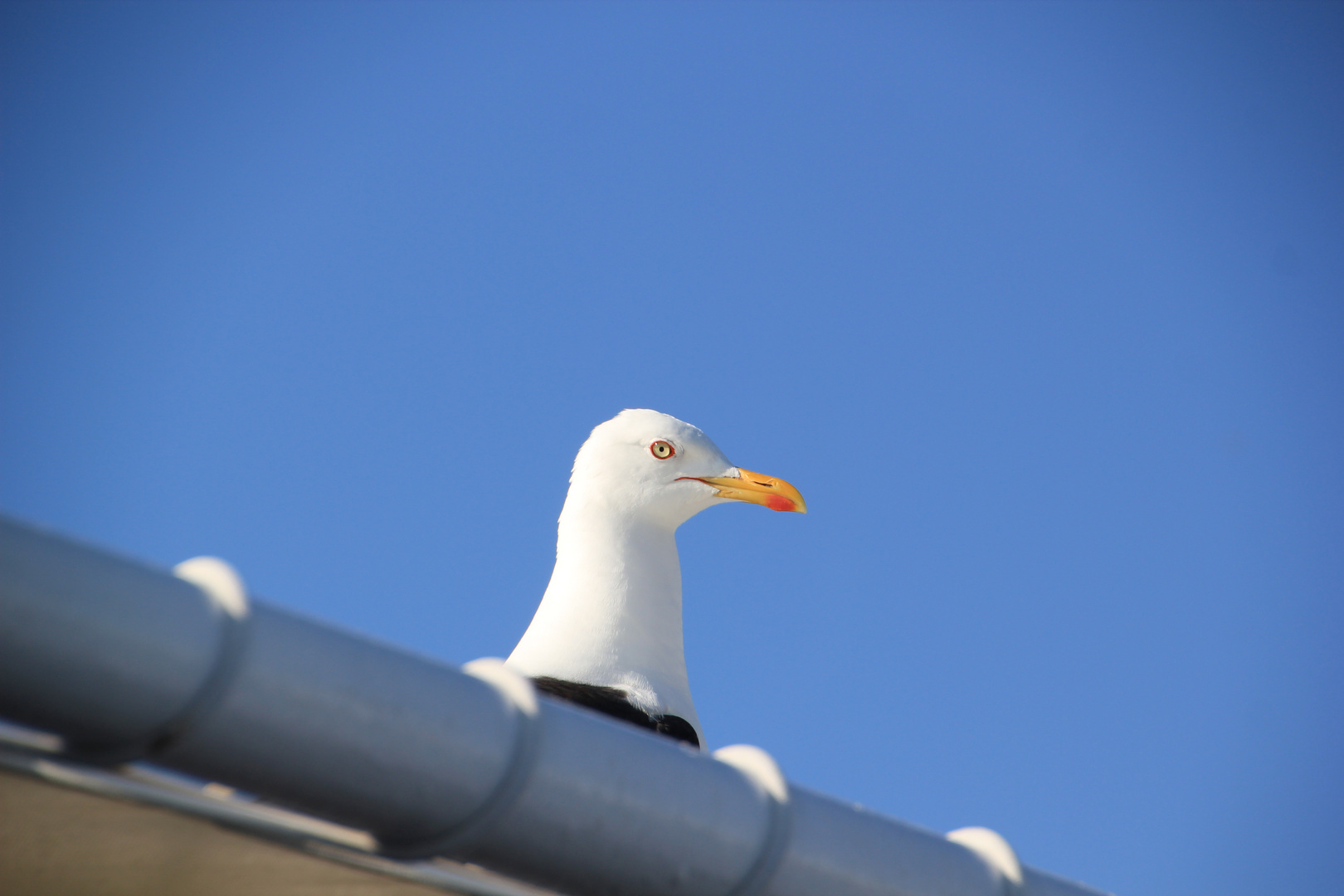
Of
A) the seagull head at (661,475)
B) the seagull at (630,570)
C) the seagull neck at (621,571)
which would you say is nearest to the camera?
the seagull at (630,570)

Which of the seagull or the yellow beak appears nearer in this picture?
the seagull

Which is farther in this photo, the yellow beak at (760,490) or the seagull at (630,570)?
the yellow beak at (760,490)

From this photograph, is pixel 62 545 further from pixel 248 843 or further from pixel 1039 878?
pixel 1039 878

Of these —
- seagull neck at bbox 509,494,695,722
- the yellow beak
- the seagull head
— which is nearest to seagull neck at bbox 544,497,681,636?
seagull neck at bbox 509,494,695,722

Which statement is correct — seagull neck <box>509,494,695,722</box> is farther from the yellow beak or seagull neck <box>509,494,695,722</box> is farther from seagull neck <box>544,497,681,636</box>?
the yellow beak

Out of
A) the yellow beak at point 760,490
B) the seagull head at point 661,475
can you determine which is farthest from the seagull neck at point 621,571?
the yellow beak at point 760,490

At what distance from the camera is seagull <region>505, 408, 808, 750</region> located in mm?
5562

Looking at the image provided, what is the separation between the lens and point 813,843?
7.79 ft

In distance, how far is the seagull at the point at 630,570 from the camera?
5.56m

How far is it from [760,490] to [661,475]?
58 cm

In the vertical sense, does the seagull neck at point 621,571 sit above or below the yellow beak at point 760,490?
below

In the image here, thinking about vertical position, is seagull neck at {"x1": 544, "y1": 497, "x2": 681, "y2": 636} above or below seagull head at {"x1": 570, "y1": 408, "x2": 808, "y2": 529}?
below

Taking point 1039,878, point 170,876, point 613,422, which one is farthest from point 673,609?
point 170,876

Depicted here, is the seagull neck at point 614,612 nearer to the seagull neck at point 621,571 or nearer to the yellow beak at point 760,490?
the seagull neck at point 621,571
